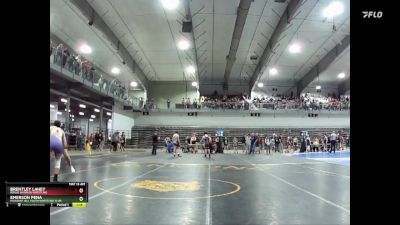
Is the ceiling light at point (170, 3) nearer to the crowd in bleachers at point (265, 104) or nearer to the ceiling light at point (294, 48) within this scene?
the ceiling light at point (294, 48)

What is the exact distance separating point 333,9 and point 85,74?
17204mm

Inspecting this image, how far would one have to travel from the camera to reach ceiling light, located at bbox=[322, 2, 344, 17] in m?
21.3

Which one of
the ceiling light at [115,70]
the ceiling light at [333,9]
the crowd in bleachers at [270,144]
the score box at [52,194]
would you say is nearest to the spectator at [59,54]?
the crowd in bleachers at [270,144]

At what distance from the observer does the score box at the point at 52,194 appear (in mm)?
1778

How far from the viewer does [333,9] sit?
21.9 meters

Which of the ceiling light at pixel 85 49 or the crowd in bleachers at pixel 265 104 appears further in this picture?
the crowd in bleachers at pixel 265 104

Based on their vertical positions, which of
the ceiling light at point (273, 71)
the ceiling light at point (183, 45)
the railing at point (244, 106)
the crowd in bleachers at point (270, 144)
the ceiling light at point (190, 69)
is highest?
the ceiling light at point (183, 45)

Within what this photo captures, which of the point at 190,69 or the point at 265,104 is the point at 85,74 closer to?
the point at 190,69

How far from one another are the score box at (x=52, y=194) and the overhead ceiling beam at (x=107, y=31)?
63.0 ft

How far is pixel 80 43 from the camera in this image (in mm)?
25516
